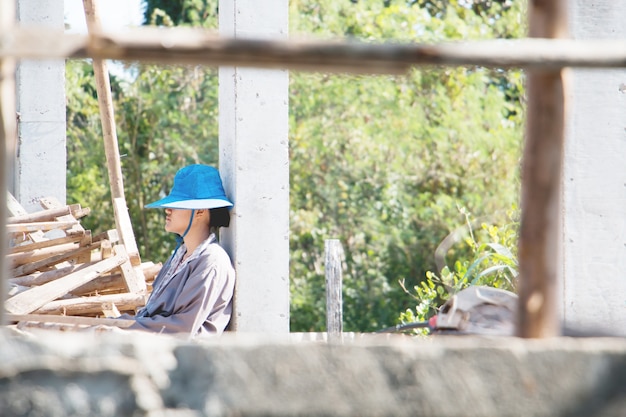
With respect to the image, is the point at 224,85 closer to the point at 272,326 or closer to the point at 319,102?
the point at 272,326

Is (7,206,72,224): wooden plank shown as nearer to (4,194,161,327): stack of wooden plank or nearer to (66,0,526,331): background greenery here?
(4,194,161,327): stack of wooden plank

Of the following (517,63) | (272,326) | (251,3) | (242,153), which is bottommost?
(272,326)

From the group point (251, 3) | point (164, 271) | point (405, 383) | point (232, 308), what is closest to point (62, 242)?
point (164, 271)

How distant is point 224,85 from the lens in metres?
5.09

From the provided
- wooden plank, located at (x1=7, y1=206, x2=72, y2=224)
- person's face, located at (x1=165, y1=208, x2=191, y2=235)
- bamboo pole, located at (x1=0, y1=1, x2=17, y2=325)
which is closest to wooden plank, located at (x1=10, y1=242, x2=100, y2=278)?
wooden plank, located at (x1=7, y1=206, x2=72, y2=224)

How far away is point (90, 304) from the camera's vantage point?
5105mm

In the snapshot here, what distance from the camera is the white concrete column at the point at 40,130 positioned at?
22.3 feet

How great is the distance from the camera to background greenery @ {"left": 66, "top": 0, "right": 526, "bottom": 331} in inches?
451

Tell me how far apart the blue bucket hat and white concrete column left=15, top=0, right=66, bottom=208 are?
211 cm

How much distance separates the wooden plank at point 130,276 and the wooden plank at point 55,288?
5cm

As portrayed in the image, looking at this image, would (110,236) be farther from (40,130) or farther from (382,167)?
(382,167)

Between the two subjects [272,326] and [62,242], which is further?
[62,242]

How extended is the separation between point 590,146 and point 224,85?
203 centimetres

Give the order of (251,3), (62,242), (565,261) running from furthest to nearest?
(62,242) < (251,3) < (565,261)
